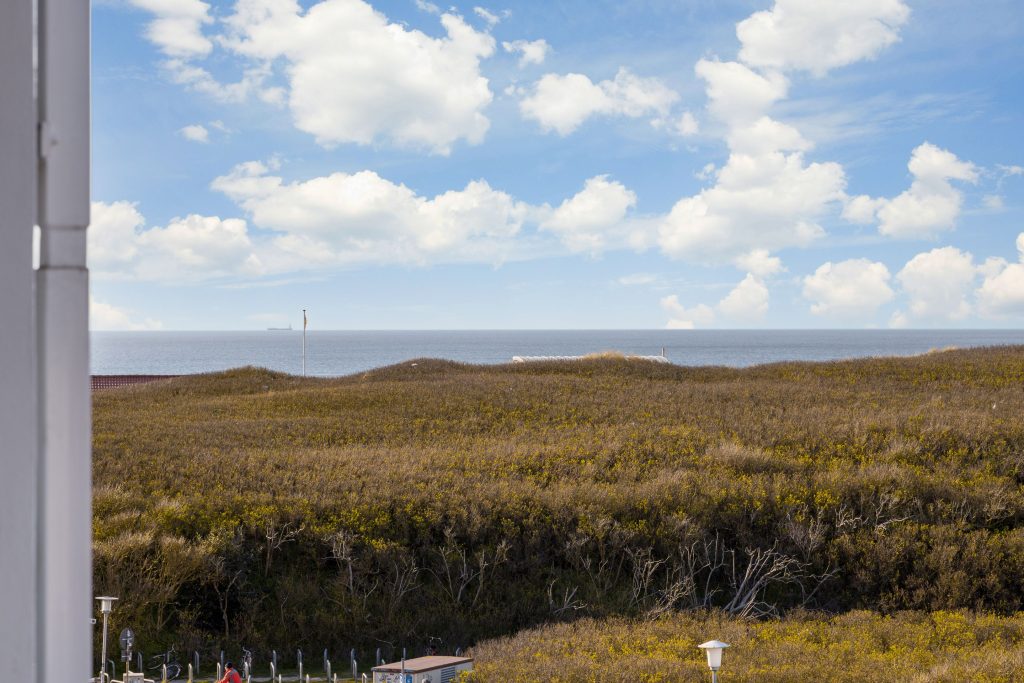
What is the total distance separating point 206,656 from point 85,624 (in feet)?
40.3

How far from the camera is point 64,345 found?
45.3 inches

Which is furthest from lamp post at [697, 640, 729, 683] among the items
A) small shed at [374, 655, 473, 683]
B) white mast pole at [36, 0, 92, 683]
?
white mast pole at [36, 0, 92, 683]

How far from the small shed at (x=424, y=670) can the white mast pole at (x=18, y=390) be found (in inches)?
375

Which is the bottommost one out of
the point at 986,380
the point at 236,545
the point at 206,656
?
the point at 206,656

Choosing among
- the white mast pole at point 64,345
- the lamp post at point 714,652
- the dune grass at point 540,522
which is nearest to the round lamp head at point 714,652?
the lamp post at point 714,652

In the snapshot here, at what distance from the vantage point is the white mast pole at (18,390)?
43.3 inches

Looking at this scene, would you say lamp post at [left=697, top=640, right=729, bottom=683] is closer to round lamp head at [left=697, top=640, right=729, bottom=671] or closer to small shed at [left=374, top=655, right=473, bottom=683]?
round lamp head at [left=697, top=640, right=729, bottom=671]

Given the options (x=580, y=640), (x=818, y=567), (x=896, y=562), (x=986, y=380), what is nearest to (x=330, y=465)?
(x=580, y=640)

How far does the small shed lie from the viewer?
10.0m

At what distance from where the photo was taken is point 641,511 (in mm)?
15883

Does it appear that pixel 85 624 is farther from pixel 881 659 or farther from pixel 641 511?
pixel 641 511

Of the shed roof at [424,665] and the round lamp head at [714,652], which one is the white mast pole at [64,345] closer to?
the round lamp head at [714,652]

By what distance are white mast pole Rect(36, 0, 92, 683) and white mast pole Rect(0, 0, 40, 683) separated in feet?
0.05

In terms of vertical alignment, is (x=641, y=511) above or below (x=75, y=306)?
below
